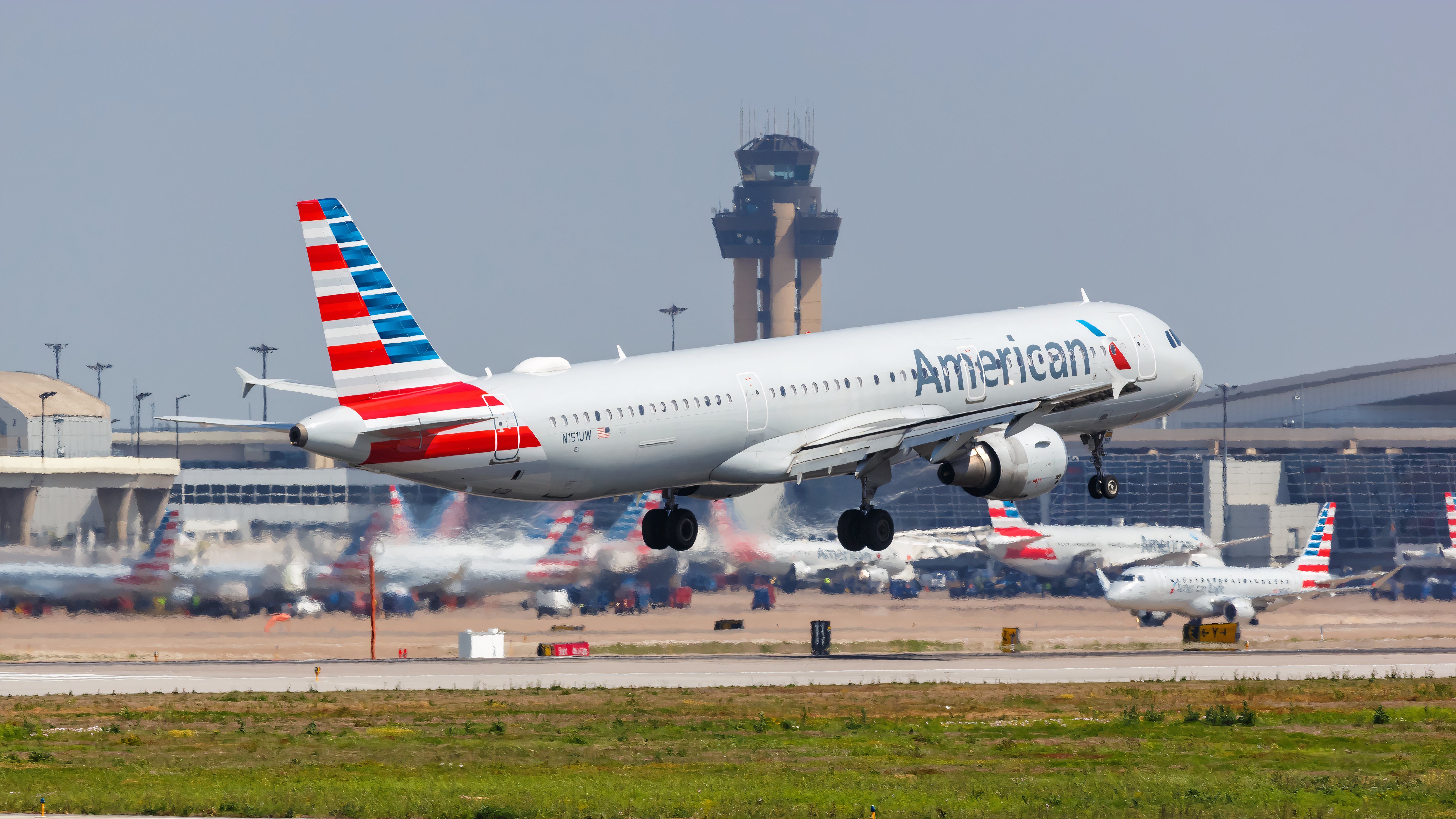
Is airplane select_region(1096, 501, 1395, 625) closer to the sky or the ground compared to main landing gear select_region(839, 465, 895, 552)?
closer to the ground

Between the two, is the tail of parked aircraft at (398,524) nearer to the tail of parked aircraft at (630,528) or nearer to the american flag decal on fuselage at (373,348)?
the tail of parked aircraft at (630,528)

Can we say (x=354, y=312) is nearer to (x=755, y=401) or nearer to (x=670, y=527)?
(x=755, y=401)

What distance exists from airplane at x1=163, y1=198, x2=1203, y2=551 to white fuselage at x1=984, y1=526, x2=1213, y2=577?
4975 cm

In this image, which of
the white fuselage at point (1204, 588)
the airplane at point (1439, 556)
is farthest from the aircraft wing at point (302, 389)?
the airplane at point (1439, 556)

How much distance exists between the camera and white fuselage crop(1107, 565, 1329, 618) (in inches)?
3880

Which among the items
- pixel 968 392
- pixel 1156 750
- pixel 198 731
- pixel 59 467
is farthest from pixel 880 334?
pixel 59 467

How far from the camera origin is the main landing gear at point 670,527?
5116 centimetres

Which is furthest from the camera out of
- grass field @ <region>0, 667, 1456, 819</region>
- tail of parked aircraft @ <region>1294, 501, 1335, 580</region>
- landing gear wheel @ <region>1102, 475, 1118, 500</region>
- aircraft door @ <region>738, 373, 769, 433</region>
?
tail of parked aircraft @ <region>1294, 501, 1335, 580</region>

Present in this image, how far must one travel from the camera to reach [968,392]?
5231 cm

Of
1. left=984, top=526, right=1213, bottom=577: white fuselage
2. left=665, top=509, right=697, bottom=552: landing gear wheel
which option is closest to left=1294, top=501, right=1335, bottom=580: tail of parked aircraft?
left=984, top=526, right=1213, bottom=577: white fuselage

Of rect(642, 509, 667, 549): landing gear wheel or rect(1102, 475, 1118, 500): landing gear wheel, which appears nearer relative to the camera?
rect(642, 509, 667, 549): landing gear wheel

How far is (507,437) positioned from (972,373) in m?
15.7

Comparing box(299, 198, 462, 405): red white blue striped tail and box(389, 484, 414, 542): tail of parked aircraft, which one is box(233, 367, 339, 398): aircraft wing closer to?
box(299, 198, 462, 405): red white blue striped tail

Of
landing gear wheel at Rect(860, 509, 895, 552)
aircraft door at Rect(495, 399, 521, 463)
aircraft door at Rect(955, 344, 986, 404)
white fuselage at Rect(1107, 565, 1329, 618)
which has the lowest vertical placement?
white fuselage at Rect(1107, 565, 1329, 618)
